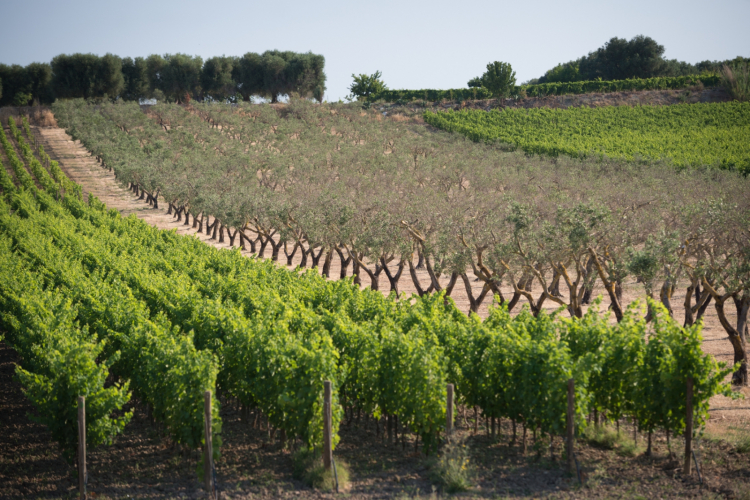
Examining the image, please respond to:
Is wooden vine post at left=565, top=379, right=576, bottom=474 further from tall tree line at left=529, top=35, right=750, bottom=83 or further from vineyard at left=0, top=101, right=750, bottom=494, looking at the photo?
tall tree line at left=529, top=35, right=750, bottom=83

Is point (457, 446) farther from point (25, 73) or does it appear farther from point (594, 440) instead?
point (25, 73)

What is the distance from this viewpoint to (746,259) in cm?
1981

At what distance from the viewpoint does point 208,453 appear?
11484 mm

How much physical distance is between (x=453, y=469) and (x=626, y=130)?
3360 inches

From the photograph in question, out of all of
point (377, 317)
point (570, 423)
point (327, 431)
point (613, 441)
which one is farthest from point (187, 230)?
point (570, 423)

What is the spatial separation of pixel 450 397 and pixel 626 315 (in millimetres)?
5161

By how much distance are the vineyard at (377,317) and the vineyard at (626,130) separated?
69.8 ft

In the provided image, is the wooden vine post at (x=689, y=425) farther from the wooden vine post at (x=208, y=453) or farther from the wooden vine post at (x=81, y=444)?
the wooden vine post at (x=81, y=444)

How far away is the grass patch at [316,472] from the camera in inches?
461

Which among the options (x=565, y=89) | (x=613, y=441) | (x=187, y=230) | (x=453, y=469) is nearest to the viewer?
(x=453, y=469)

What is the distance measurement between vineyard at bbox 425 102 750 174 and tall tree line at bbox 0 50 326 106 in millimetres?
31297

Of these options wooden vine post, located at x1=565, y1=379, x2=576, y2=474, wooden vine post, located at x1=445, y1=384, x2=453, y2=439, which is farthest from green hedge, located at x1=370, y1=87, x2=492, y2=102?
wooden vine post, located at x1=565, y1=379, x2=576, y2=474

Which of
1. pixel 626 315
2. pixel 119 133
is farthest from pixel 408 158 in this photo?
pixel 626 315

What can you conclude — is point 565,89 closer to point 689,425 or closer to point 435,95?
point 435,95
